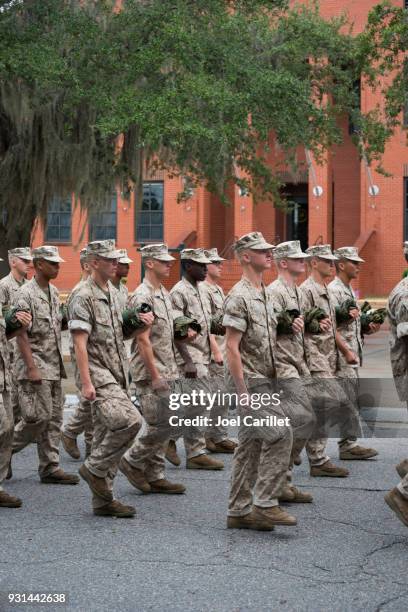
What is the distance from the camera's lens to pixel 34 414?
893cm

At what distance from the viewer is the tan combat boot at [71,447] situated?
404 inches

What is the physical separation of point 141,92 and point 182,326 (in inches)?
391

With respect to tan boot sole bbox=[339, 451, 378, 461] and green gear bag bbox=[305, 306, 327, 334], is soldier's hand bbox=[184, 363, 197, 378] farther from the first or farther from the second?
tan boot sole bbox=[339, 451, 378, 461]

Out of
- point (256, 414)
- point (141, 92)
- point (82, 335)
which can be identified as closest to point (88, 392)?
point (82, 335)

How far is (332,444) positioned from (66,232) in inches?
1128

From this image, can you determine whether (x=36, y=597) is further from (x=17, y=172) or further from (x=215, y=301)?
(x=17, y=172)

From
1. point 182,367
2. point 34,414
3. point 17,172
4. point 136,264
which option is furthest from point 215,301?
point 136,264

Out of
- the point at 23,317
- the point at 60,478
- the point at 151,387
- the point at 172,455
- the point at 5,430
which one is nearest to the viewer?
the point at 5,430

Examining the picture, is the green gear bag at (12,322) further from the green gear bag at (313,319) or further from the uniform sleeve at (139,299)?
the green gear bag at (313,319)

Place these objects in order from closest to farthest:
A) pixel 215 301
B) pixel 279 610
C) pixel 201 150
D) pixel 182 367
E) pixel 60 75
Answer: pixel 279 610, pixel 182 367, pixel 215 301, pixel 60 75, pixel 201 150

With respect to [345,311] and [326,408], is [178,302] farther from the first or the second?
[326,408]

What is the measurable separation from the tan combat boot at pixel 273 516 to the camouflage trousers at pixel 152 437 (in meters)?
1.42

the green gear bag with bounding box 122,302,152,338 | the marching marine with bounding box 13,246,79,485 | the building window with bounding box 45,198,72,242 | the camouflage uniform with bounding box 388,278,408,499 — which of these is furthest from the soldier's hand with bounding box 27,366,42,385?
the building window with bounding box 45,198,72,242

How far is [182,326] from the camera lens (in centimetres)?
898
